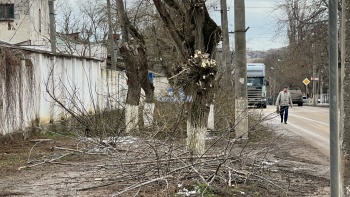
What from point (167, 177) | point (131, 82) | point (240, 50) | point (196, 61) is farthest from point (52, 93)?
point (167, 177)

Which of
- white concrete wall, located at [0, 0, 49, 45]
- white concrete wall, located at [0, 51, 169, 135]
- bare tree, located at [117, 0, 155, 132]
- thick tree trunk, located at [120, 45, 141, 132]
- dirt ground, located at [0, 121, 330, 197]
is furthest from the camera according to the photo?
white concrete wall, located at [0, 0, 49, 45]

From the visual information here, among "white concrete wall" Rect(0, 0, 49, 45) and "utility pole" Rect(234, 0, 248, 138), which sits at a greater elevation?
"white concrete wall" Rect(0, 0, 49, 45)

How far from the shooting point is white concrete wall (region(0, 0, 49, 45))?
118 feet

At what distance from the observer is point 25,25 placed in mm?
37438

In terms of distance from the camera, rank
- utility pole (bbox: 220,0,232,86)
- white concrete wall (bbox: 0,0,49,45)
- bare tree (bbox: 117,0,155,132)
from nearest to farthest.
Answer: bare tree (bbox: 117,0,155,132), utility pole (bbox: 220,0,232,86), white concrete wall (bbox: 0,0,49,45)

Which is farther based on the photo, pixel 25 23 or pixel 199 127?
pixel 25 23

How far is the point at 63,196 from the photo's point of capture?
761 cm

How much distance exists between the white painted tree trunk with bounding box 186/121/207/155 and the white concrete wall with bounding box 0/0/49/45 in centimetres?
2695

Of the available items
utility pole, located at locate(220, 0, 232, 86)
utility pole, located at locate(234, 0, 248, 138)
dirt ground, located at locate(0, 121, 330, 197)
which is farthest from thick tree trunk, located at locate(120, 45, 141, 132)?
dirt ground, located at locate(0, 121, 330, 197)

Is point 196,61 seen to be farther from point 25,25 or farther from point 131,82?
point 25,25

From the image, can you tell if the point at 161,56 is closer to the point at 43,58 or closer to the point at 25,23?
the point at 43,58

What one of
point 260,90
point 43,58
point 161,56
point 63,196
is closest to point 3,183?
point 63,196

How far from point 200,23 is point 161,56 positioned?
31.1 ft

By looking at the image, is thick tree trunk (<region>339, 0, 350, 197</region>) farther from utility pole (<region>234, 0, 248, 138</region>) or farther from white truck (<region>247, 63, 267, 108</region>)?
white truck (<region>247, 63, 267, 108</region>)
